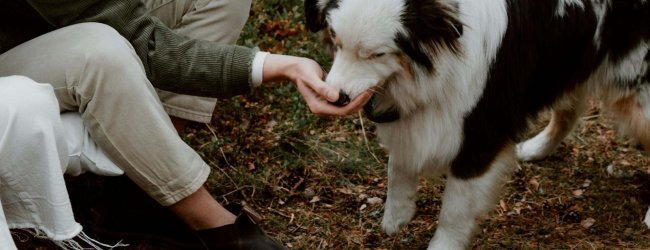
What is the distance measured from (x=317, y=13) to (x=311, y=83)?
0.76ft

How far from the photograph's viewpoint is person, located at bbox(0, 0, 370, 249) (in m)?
2.12

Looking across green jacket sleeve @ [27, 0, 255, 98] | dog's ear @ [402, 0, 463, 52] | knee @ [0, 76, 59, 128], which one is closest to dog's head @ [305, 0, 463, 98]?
dog's ear @ [402, 0, 463, 52]

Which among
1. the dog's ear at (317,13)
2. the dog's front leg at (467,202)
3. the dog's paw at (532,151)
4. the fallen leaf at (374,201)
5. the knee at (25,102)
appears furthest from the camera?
the dog's paw at (532,151)

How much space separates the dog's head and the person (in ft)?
0.22

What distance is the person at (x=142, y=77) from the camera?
212cm

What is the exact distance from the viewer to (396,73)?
7.32ft

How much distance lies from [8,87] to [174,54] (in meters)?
0.51

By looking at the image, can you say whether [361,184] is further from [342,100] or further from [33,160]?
[33,160]

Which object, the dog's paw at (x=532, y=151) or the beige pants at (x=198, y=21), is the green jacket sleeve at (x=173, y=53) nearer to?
the beige pants at (x=198, y=21)

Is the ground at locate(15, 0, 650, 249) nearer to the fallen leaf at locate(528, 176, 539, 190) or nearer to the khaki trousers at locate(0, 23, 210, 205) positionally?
the fallen leaf at locate(528, 176, 539, 190)

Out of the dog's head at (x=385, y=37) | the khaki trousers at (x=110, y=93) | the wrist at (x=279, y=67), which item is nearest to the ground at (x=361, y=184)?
the wrist at (x=279, y=67)

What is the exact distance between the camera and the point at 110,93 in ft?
6.93

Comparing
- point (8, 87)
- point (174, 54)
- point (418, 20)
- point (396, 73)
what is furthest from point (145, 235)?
point (418, 20)

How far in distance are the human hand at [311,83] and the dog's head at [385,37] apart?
31 mm
